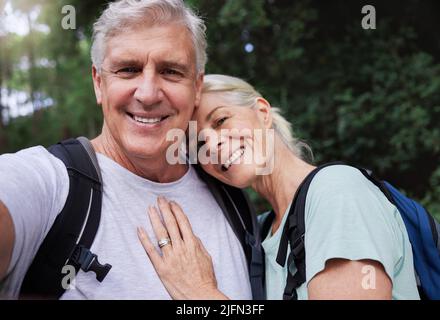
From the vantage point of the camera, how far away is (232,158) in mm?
2072

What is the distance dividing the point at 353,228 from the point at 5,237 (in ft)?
3.63

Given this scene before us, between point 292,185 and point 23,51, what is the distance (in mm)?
8100

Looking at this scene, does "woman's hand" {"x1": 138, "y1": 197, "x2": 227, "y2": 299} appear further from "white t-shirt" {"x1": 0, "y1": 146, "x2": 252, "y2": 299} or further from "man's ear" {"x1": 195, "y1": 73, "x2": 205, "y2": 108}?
"man's ear" {"x1": 195, "y1": 73, "x2": 205, "y2": 108}

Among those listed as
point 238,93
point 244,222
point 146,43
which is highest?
point 146,43

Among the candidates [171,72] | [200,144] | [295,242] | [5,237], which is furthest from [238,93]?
[5,237]

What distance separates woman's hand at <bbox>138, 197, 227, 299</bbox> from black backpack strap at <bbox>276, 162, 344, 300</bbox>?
27cm

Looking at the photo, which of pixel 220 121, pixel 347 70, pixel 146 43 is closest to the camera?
pixel 146 43

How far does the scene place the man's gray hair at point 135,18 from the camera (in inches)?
67.3

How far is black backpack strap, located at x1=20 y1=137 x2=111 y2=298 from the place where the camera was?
1.40 meters

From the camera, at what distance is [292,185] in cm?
196

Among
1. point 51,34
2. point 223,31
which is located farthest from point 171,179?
point 51,34

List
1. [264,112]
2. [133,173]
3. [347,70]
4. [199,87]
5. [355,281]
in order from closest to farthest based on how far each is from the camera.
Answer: [355,281]
[133,173]
[199,87]
[264,112]
[347,70]

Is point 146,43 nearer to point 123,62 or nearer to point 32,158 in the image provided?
point 123,62

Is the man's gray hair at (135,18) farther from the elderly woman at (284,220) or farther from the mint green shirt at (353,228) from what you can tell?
the mint green shirt at (353,228)
